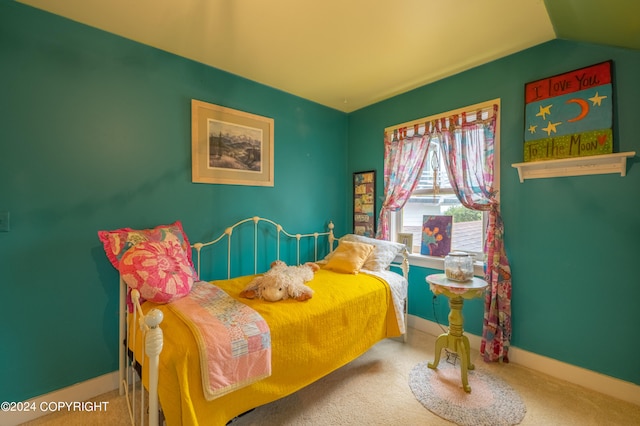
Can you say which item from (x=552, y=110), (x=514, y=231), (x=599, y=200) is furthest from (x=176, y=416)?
(x=552, y=110)

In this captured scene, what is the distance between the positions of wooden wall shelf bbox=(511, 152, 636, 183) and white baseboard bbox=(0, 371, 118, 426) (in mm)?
3334

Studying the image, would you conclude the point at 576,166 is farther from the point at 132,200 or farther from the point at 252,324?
the point at 132,200

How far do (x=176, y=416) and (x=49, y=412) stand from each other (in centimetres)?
129

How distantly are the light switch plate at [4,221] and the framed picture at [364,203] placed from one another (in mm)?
2890

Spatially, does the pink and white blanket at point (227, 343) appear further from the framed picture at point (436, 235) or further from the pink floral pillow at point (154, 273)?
the framed picture at point (436, 235)

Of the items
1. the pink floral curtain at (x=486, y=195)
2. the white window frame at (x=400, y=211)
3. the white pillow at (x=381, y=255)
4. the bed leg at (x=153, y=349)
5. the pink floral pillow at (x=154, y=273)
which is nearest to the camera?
the bed leg at (x=153, y=349)

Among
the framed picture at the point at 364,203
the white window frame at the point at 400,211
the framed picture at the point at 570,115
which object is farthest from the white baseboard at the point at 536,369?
the framed picture at the point at 364,203

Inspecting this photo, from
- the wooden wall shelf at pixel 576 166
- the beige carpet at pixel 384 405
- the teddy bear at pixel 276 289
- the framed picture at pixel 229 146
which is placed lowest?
the beige carpet at pixel 384 405

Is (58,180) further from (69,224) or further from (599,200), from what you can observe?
(599,200)

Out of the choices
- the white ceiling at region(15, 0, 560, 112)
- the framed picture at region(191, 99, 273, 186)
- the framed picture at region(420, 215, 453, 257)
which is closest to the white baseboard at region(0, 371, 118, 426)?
the framed picture at region(191, 99, 273, 186)

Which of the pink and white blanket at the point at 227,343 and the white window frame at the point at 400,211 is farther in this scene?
the white window frame at the point at 400,211

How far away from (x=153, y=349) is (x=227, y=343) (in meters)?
0.33

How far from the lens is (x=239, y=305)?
1.56m

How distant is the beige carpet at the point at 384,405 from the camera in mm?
1569
